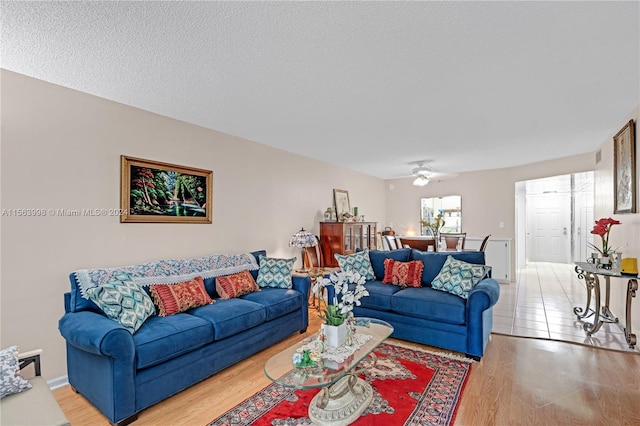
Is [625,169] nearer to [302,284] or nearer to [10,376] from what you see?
[302,284]

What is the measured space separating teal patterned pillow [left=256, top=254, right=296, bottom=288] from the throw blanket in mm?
168

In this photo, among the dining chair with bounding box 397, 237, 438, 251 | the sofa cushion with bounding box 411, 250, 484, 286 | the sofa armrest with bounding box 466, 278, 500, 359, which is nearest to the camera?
the sofa armrest with bounding box 466, 278, 500, 359

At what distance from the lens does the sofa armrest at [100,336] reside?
200 centimetres

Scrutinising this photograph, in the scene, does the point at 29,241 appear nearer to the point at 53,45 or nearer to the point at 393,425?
the point at 53,45

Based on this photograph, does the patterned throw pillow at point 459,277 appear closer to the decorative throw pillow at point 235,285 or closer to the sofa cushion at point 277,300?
the sofa cushion at point 277,300

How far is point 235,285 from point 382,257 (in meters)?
1.93

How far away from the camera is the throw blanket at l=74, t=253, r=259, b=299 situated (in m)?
2.56

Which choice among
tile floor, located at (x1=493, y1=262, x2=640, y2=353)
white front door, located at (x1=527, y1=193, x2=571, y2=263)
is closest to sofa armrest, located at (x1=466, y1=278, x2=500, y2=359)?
tile floor, located at (x1=493, y1=262, x2=640, y2=353)

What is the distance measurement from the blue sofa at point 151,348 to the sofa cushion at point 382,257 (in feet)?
5.14

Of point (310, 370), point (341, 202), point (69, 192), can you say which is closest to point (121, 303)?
point (69, 192)

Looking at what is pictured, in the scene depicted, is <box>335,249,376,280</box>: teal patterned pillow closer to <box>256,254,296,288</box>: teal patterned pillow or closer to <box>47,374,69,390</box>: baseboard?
<box>256,254,296,288</box>: teal patterned pillow

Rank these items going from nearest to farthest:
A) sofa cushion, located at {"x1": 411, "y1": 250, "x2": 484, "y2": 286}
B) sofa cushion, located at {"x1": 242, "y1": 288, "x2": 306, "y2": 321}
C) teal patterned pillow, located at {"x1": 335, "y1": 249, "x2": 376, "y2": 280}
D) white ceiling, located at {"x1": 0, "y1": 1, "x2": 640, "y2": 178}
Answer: white ceiling, located at {"x1": 0, "y1": 1, "x2": 640, "y2": 178}, sofa cushion, located at {"x1": 242, "y1": 288, "x2": 306, "y2": 321}, sofa cushion, located at {"x1": 411, "y1": 250, "x2": 484, "y2": 286}, teal patterned pillow, located at {"x1": 335, "y1": 249, "x2": 376, "y2": 280}

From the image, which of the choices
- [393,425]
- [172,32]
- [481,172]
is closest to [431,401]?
[393,425]

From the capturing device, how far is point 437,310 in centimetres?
313
